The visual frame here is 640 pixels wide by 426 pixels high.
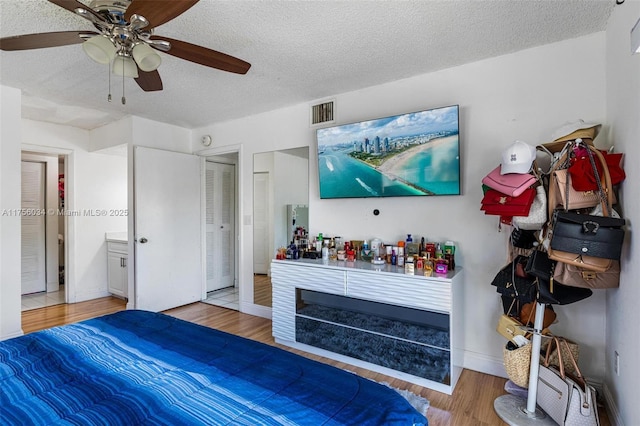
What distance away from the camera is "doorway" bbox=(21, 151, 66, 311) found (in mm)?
4441

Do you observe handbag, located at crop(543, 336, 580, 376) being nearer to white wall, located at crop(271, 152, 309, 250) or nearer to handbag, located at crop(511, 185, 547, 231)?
handbag, located at crop(511, 185, 547, 231)

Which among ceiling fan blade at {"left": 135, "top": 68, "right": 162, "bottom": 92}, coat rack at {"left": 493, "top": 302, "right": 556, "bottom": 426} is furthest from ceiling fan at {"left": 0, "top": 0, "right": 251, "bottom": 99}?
coat rack at {"left": 493, "top": 302, "right": 556, "bottom": 426}

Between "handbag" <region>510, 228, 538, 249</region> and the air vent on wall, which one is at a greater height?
the air vent on wall

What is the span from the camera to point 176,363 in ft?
4.23

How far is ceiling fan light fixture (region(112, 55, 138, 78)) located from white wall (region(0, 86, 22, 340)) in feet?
6.51

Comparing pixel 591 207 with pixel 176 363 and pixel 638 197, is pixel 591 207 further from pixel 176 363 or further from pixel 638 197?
pixel 176 363

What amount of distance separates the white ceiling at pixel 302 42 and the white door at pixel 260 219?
0.99m

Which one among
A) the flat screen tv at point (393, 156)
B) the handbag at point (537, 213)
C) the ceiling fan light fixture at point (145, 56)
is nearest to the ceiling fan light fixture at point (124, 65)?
the ceiling fan light fixture at point (145, 56)

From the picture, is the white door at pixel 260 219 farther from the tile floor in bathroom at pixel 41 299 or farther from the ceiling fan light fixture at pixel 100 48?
the tile floor in bathroom at pixel 41 299

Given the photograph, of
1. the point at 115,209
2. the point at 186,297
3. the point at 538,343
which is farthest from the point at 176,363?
the point at 115,209

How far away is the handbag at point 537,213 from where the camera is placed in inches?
68.8

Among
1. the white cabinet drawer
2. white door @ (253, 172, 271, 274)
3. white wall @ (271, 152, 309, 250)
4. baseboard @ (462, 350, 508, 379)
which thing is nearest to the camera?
the white cabinet drawer

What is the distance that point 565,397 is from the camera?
164cm

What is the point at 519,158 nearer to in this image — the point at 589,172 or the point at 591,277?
the point at 589,172
